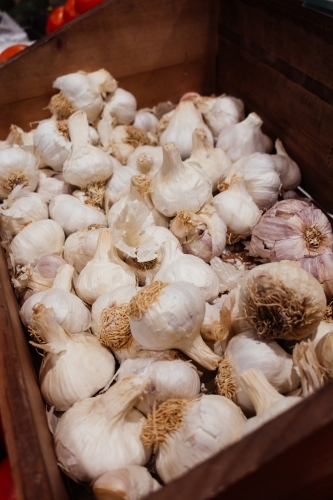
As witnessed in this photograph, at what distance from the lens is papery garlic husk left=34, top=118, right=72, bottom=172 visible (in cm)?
135

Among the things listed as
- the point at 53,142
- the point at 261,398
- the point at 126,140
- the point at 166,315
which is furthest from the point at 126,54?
the point at 261,398

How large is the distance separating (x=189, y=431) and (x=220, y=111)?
118 centimetres

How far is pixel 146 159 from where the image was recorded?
4.27 feet

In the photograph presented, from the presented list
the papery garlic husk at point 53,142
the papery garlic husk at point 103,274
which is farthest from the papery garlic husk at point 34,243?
the papery garlic husk at point 53,142

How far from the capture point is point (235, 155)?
56.2 inches

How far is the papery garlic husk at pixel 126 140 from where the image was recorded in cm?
148

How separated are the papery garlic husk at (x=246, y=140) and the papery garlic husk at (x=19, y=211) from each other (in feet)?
2.11

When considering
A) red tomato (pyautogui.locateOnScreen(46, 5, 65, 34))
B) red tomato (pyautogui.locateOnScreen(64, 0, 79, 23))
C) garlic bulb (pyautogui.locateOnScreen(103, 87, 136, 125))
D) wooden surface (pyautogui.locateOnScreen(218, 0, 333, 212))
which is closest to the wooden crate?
wooden surface (pyautogui.locateOnScreen(218, 0, 333, 212))

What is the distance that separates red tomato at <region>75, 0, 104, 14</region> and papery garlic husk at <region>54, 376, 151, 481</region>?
1856 mm

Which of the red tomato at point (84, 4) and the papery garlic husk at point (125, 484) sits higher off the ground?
the red tomato at point (84, 4)

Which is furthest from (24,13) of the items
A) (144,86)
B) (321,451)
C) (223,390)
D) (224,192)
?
(321,451)

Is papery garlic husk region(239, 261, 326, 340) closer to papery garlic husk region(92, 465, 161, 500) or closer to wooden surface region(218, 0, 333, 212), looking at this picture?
papery garlic husk region(92, 465, 161, 500)

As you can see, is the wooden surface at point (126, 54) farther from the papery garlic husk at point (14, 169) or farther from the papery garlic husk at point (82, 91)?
the papery garlic husk at point (14, 169)

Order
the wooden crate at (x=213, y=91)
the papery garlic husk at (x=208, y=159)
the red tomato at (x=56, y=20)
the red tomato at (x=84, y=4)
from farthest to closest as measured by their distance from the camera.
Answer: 1. the red tomato at (x=56, y=20)
2. the red tomato at (x=84, y=4)
3. the papery garlic husk at (x=208, y=159)
4. the wooden crate at (x=213, y=91)
